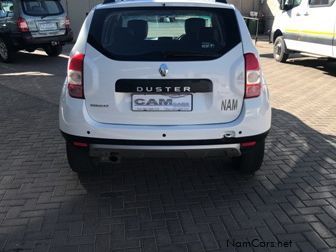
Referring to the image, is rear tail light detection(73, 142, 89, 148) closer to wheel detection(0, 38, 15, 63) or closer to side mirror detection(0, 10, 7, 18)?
wheel detection(0, 38, 15, 63)

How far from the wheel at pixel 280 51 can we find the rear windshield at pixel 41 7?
244 inches

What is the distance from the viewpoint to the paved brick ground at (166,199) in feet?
10.7

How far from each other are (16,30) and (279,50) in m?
7.21

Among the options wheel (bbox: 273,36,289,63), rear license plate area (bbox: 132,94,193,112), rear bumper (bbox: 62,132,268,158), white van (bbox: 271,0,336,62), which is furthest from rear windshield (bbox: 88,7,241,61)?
wheel (bbox: 273,36,289,63)

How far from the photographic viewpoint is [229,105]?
3.57 meters

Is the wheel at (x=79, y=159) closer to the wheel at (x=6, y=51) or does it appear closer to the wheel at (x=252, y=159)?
the wheel at (x=252, y=159)

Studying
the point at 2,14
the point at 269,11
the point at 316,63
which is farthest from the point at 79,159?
the point at 269,11

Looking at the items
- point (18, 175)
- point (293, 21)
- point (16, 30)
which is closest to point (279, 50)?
point (293, 21)

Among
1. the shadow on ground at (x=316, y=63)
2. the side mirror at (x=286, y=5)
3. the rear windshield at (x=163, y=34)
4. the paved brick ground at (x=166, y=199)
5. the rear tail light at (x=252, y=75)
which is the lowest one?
the shadow on ground at (x=316, y=63)

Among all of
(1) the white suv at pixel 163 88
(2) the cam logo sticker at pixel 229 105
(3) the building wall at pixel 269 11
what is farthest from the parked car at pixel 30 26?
(3) the building wall at pixel 269 11

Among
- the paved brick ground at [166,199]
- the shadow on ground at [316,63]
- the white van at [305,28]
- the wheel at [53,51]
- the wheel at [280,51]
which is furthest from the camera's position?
the wheel at [53,51]

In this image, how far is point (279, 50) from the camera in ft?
40.1

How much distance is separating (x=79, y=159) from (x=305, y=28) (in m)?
8.21

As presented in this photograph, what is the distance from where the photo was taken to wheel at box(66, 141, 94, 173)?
399 cm
